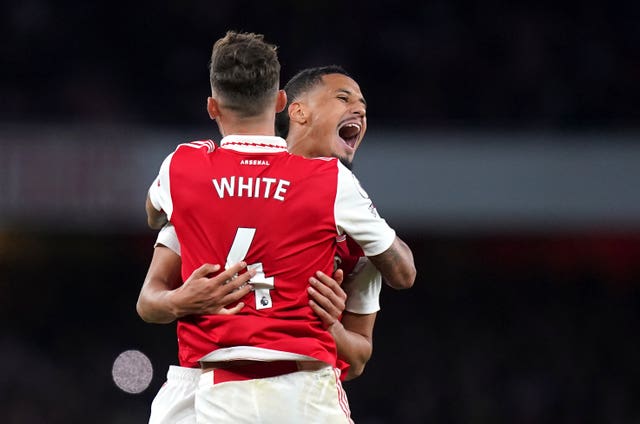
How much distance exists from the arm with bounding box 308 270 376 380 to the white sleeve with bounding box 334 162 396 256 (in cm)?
11

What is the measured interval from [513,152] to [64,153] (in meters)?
3.11

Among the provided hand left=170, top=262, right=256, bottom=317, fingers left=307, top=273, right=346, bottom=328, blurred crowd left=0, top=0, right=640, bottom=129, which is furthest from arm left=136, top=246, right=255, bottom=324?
blurred crowd left=0, top=0, right=640, bottom=129

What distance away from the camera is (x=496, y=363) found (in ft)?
30.2

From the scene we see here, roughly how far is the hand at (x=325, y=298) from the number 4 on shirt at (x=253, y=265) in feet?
0.30

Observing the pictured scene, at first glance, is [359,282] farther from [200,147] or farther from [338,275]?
[200,147]

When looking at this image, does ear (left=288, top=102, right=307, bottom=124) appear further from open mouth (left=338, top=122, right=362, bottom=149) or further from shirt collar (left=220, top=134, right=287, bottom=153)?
shirt collar (left=220, top=134, right=287, bottom=153)

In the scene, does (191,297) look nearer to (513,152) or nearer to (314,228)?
(314,228)

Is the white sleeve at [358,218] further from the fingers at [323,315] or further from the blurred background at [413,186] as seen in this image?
the blurred background at [413,186]

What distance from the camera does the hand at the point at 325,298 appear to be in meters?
2.46

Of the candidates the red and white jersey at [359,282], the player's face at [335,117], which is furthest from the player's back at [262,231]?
the player's face at [335,117]

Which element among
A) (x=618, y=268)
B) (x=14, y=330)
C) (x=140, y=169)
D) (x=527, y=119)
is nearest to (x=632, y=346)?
(x=618, y=268)

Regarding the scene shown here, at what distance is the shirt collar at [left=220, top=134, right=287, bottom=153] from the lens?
2498 millimetres

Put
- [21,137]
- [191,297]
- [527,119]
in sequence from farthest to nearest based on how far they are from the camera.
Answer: [527,119] < [21,137] < [191,297]

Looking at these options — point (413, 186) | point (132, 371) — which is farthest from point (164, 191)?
point (132, 371)
